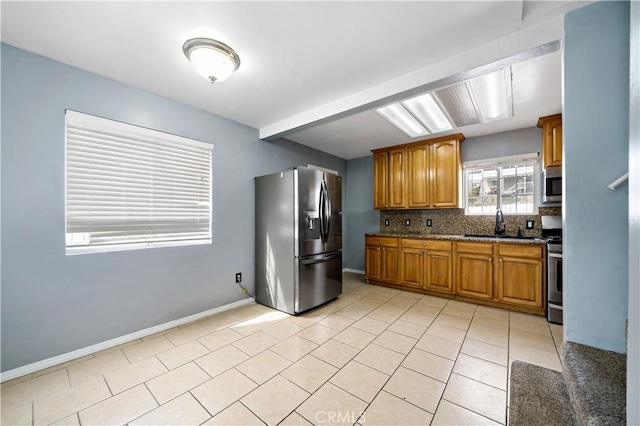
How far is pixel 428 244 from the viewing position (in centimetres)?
372

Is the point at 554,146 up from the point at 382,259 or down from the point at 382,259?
up

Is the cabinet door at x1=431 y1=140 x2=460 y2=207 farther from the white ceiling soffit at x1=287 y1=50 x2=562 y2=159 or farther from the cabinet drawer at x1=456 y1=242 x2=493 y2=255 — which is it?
the cabinet drawer at x1=456 y1=242 x2=493 y2=255

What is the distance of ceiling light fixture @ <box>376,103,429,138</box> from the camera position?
114 inches

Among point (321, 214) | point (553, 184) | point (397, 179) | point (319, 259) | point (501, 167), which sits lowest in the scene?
point (319, 259)

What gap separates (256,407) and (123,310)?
5.52 ft

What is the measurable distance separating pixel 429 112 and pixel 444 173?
1.18 m

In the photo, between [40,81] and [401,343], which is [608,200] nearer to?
[401,343]

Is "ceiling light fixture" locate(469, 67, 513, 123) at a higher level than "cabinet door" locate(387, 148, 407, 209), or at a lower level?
higher

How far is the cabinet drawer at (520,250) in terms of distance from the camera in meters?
2.93

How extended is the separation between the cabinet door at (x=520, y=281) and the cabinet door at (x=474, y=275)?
0.12 metres

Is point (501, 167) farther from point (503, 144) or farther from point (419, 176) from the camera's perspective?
point (419, 176)

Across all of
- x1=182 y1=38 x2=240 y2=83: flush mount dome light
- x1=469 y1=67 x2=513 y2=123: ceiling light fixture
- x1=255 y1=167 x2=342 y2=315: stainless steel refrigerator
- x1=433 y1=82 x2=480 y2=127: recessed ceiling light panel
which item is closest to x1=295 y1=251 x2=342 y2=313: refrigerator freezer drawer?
x1=255 y1=167 x2=342 y2=315: stainless steel refrigerator

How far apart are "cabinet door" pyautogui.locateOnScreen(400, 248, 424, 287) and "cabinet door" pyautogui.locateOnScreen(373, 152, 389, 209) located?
966 millimetres

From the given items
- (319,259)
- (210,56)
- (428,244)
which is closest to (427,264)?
(428,244)
